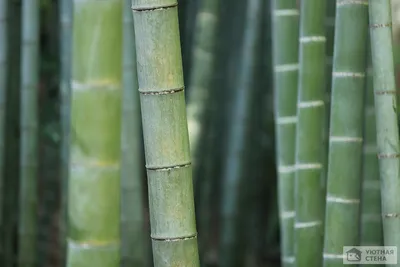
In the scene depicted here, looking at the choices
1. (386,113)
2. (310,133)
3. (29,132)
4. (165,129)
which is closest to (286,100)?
(310,133)

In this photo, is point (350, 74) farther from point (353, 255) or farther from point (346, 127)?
point (353, 255)

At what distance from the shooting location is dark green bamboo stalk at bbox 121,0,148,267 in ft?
3.87

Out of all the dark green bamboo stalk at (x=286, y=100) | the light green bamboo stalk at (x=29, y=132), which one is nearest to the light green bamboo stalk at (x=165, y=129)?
the dark green bamboo stalk at (x=286, y=100)

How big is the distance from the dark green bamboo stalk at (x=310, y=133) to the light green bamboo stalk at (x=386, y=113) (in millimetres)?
126

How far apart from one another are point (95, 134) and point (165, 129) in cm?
8

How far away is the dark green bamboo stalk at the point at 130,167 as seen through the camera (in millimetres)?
1179

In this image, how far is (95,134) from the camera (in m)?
0.77

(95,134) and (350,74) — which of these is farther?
(350,74)

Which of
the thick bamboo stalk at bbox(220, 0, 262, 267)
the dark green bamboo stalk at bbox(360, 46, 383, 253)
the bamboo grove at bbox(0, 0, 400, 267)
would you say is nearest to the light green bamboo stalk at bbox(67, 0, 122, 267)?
the bamboo grove at bbox(0, 0, 400, 267)

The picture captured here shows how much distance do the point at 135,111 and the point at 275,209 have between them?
1109 millimetres

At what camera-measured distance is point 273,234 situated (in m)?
2.21

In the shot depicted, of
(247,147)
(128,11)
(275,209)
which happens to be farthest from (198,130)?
(128,11)

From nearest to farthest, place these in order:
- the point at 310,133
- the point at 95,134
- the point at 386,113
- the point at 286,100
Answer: the point at 95,134 → the point at 386,113 → the point at 310,133 → the point at 286,100

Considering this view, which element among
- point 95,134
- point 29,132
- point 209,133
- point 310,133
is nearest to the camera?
point 95,134
